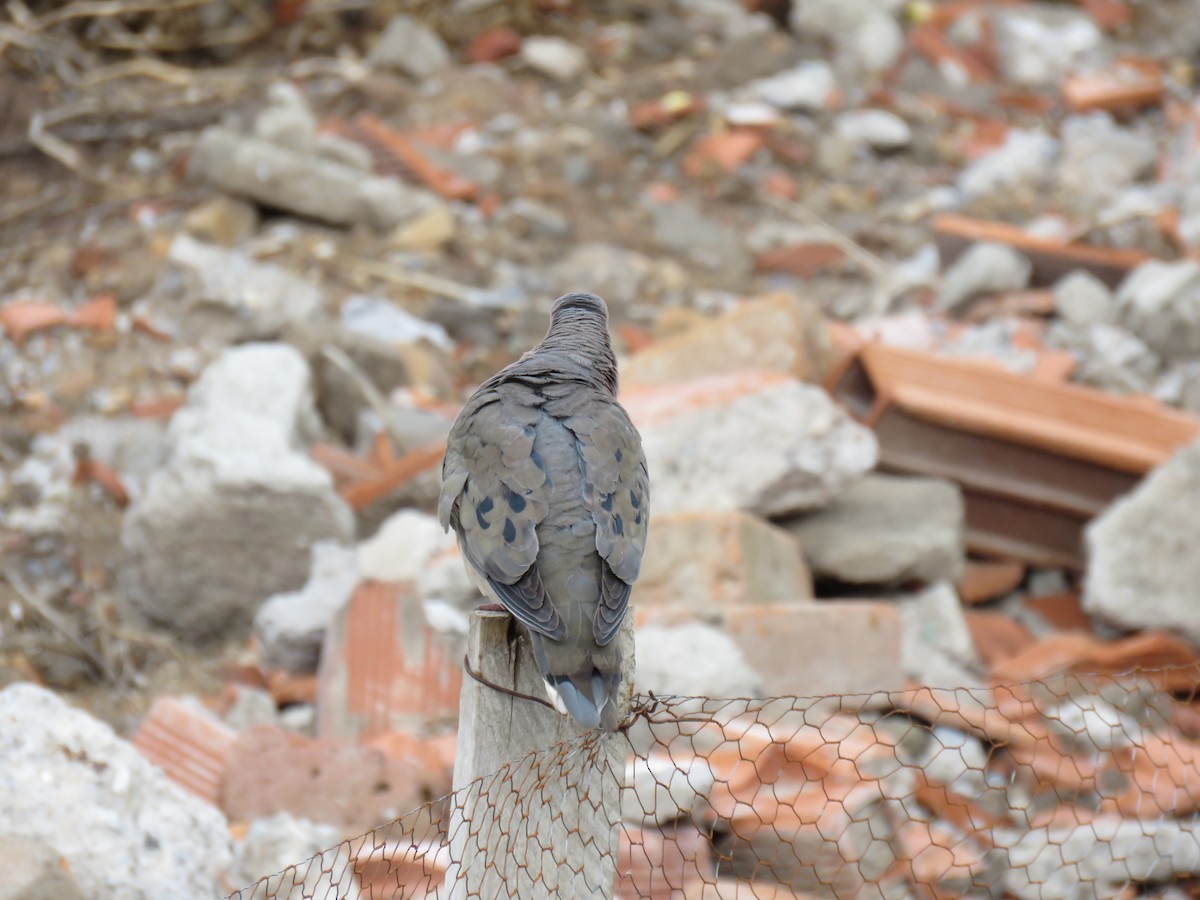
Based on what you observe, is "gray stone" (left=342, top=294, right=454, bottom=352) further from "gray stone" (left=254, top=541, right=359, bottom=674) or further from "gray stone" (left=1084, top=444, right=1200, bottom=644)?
"gray stone" (left=1084, top=444, right=1200, bottom=644)

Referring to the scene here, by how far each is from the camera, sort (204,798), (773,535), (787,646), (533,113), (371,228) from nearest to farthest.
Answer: (204,798) → (787,646) → (773,535) → (371,228) → (533,113)

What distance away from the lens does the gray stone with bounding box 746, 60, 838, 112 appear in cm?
1052

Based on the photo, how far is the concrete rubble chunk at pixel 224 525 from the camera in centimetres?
550

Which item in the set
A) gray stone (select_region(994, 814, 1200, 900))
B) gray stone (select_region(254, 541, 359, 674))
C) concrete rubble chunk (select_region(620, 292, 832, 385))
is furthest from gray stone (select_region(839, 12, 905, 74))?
gray stone (select_region(994, 814, 1200, 900))

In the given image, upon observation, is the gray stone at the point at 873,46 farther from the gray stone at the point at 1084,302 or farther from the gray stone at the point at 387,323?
the gray stone at the point at 387,323

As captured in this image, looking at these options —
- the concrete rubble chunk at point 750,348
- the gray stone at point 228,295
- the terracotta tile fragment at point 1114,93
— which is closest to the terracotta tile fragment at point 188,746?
the concrete rubble chunk at point 750,348

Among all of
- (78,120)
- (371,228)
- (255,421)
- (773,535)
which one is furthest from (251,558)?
(78,120)

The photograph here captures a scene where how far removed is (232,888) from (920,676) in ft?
9.73

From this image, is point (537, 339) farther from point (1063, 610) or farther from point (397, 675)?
point (397, 675)

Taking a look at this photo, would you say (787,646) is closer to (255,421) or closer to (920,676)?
(920,676)

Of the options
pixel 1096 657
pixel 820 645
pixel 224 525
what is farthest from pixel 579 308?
pixel 1096 657

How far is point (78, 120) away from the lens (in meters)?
9.60

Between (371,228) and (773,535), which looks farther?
(371,228)

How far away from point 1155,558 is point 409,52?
731cm
